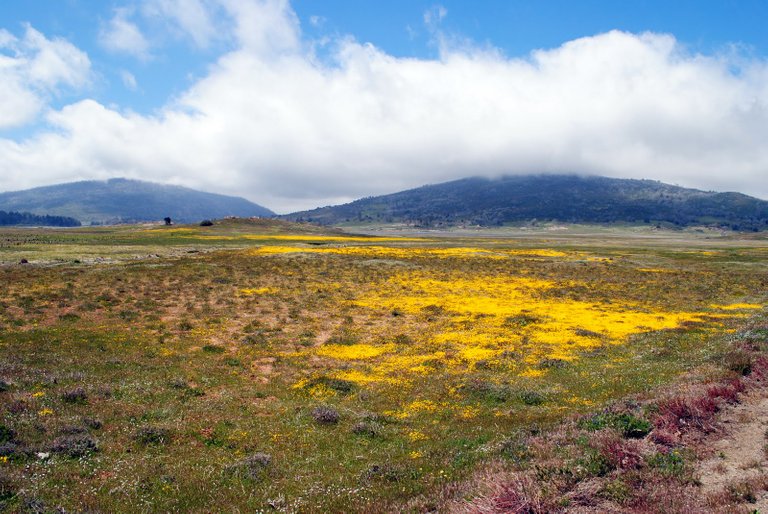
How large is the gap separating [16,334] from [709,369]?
1391 inches

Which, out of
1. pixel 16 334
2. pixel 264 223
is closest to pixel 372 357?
pixel 16 334

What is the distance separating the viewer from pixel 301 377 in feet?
70.8

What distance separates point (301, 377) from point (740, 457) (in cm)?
1693

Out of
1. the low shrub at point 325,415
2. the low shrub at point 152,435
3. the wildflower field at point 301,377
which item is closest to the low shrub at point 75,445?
the wildflower field at point 301,377

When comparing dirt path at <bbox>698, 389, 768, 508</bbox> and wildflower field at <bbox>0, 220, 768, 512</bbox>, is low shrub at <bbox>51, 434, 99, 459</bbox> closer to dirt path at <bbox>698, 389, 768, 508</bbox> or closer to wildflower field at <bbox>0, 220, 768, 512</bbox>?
wildflower field at <bbox>0, 220, 768, 512</bbox>

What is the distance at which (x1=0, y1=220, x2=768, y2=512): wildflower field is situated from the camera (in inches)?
456

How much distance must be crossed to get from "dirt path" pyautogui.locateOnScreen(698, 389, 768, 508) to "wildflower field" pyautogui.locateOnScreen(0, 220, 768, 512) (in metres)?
4.21

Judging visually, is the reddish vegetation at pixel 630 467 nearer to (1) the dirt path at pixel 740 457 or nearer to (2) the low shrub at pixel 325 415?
(1) the dirt path at pixel 740 457

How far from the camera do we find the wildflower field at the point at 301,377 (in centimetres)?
1159

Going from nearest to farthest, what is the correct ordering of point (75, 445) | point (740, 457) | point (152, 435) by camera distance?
point (740, 457)
point (75, 445)
point (152, 435)

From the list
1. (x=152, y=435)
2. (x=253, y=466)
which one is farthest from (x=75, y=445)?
(x=253, y=466)

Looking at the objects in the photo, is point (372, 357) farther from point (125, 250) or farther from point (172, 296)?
point (125, 250)

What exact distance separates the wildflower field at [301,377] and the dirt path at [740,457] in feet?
13.8

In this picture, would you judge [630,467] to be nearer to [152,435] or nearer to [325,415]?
[325,415]
